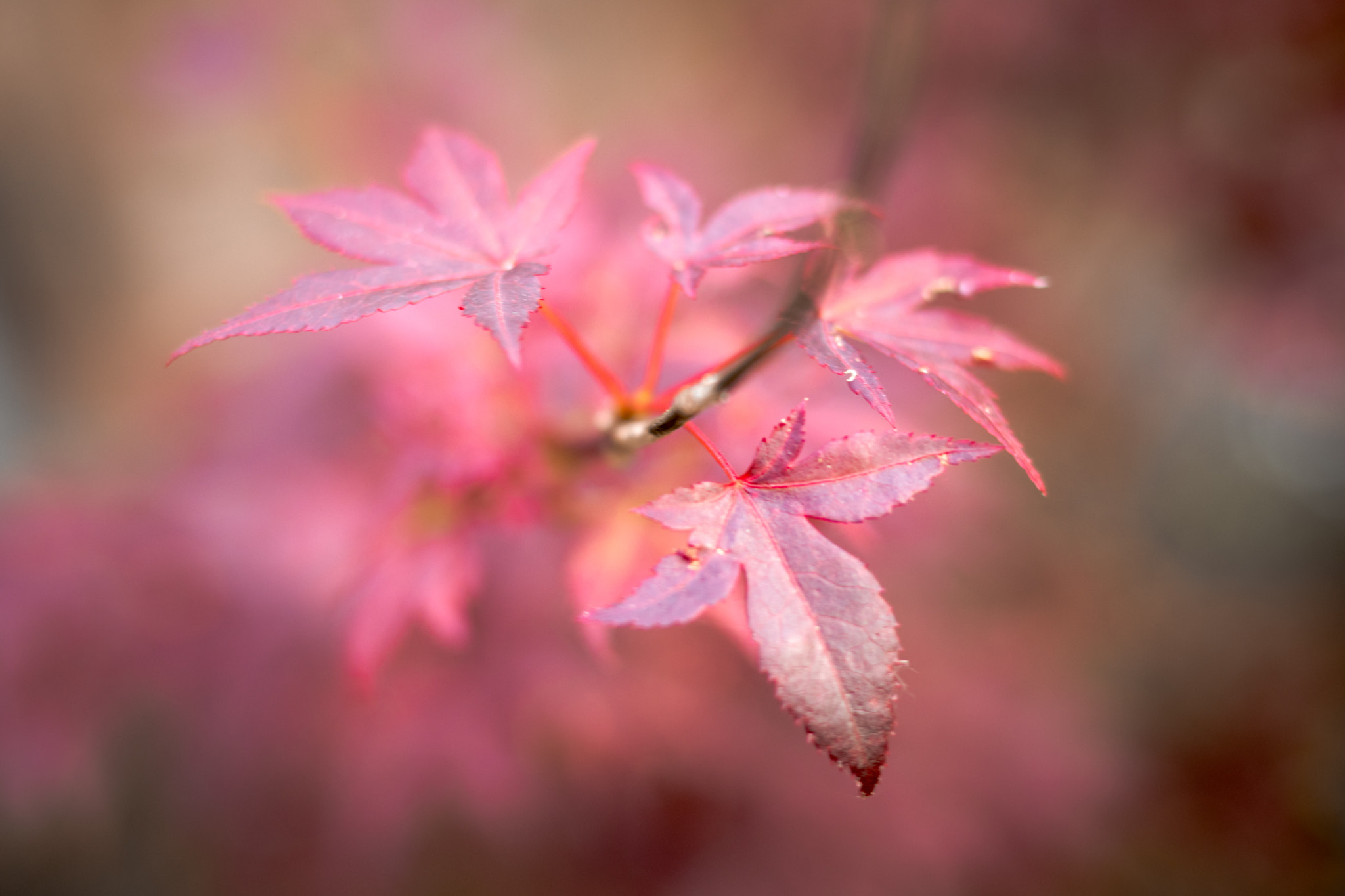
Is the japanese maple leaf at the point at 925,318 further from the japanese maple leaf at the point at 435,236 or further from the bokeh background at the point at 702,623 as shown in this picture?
the bokeh background at the point at 702,623

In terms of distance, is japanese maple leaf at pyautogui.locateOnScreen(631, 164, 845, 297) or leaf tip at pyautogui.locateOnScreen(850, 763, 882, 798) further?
japanese maple leaf at pyautogui.locateOnScreen(631, 164, 845, 297)

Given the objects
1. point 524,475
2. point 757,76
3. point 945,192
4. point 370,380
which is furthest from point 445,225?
point 757,76

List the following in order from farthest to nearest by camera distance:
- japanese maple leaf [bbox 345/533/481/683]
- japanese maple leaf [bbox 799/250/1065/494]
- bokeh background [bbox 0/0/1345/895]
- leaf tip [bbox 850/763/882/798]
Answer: bokeh background [bbox 0/0/1345/895], japanese maple leaf [bbox 345/533/481/683], japanese maple leaf [bbox 799/250/1065/494], leaf tip [bbox 850/763/882/798]

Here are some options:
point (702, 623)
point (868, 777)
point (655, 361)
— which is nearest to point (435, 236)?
point (655, 361)

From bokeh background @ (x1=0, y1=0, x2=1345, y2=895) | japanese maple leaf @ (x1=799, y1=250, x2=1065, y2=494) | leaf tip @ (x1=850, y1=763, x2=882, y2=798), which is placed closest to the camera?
leaf tip @ (x1=850, y1=763, x2=882, y2=798)

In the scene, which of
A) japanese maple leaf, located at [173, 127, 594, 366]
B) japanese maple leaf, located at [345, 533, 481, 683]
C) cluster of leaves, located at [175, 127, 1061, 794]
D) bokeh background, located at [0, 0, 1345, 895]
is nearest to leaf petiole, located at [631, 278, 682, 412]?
cluster of leaves, located at [175, 127, 1061, 794]

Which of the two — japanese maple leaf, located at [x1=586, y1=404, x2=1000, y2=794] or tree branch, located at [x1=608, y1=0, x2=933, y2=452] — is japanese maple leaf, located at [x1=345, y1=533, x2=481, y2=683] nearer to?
tree branch, located at [x1=608, y1=0, x2=933, y2=452]
